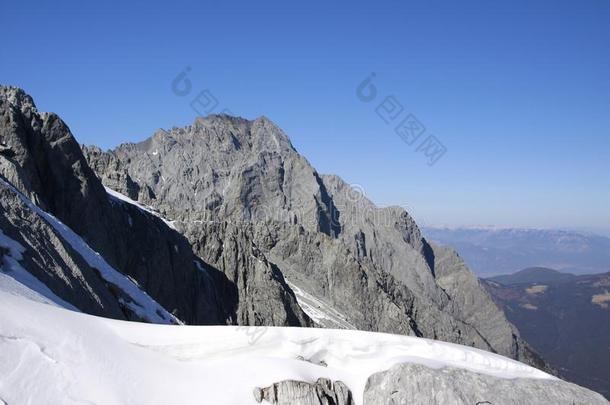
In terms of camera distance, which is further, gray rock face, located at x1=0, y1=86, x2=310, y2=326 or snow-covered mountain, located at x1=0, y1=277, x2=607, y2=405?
gray rock face, located at x1=0, y1=86, x2=310, y2=326

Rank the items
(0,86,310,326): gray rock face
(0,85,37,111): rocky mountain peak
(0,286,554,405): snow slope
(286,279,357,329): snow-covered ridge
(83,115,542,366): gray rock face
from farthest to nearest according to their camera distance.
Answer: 1. (286,279,357,329): snow-covered ridge
2. (83,115,542,366): gray rock face
3. (0,85,37,111): rocky mountain peak
4. (0,86,310,326): gray rock face
5. (0,286,554,405): snow slope

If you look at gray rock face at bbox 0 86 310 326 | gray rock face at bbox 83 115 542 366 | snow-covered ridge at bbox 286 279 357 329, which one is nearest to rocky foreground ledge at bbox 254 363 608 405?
gray rock face at bbox 0 86 310 326

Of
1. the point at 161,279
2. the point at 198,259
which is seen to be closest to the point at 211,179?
the point at 198,259

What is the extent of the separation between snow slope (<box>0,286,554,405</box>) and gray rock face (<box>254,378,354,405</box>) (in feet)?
0.62

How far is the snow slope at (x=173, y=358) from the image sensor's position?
29.3 feet

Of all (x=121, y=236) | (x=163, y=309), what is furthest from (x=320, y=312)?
(x=163, y=309)

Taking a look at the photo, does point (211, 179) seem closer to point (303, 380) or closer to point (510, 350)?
point (510, 350)

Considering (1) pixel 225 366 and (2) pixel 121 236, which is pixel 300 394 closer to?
(1) pixel 225 366

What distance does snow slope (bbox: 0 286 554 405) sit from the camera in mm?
8938

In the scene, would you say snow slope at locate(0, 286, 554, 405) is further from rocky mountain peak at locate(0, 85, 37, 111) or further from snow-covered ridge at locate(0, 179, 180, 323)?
rocky mountain peak at locate(0, 85, 37, 111)

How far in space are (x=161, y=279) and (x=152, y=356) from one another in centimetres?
4882

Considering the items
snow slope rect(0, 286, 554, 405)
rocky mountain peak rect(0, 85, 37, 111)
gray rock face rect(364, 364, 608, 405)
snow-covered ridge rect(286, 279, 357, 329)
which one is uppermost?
rocky mountain peak rect(0, 85, 37, 111)

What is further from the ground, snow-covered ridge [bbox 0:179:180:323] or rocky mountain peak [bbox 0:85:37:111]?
rocky mountain peak [bbox 0:85:37:111]

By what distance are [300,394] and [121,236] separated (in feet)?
144
